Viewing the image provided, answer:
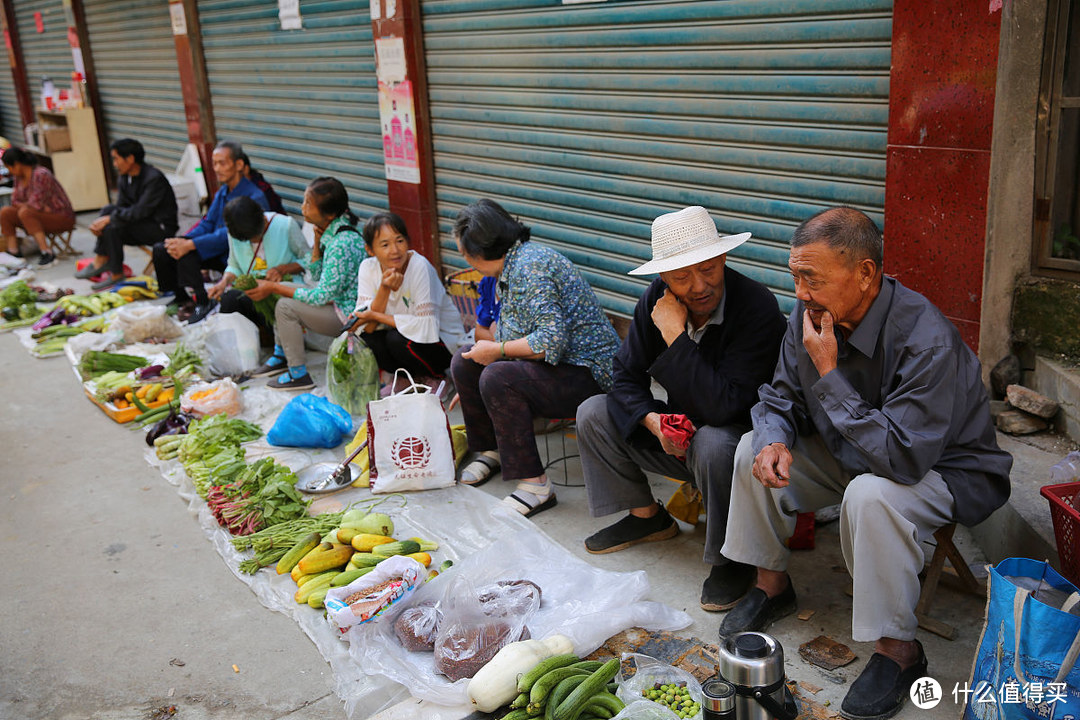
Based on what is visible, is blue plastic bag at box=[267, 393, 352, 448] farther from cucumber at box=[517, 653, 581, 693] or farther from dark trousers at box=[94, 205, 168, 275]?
dark trousers at box=[94, 205, 168, 275]

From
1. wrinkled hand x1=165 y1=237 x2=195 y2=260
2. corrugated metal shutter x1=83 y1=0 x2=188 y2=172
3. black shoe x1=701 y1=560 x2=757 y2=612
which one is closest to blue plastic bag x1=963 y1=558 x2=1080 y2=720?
black shoe x1=701 y1=560 x2=757 y2=612

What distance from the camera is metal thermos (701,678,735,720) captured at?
2.58 metres

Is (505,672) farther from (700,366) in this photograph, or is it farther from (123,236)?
(123,236)

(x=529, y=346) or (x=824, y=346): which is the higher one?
(x=824, y=346)

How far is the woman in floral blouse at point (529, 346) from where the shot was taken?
434 cm

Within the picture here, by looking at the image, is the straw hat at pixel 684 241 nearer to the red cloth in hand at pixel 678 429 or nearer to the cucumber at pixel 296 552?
the red cloth in hand at pixel 678 429

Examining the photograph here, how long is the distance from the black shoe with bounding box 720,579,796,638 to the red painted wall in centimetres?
133

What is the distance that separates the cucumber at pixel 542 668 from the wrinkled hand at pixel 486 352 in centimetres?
169

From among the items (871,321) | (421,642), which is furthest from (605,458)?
(871,321)

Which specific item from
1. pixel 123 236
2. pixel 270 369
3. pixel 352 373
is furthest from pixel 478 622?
pixel 123 236

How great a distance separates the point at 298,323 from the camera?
6.43 m

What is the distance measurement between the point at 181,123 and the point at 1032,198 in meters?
10.2

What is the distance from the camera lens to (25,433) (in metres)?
6.17

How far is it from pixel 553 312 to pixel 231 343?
328cm
